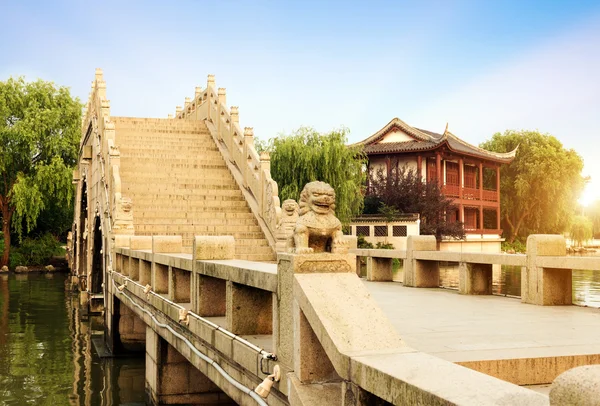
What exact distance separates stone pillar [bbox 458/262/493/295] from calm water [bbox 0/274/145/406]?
635 cm

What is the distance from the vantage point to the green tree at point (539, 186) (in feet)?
170

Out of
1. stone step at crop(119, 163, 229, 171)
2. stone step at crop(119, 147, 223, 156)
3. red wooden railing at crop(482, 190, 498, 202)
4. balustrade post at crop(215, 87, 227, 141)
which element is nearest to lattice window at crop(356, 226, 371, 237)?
red wooden railing at crop(482, 190, 498, 202)

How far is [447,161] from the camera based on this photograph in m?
46.2

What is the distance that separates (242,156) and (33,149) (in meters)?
21.9

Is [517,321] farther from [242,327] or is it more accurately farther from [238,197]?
[238,197]

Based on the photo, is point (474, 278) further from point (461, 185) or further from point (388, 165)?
point (461, 185)

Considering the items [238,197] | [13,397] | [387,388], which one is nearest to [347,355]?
[387,388]

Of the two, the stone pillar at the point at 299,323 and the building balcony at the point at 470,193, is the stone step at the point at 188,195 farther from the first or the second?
→ the building balcony at the point at 470,193

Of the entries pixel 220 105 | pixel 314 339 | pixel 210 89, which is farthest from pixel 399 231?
pixel 314 339

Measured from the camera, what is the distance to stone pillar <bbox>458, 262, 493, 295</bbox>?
34.3 feet

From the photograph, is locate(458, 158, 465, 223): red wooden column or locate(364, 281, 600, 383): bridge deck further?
locate(458, 158, 465, 223): red wooden column

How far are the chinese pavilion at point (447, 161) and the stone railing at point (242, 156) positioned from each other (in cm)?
2255

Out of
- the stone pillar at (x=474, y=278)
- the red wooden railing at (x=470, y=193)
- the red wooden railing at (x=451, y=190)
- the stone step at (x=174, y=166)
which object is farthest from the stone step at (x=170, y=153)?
the red wooden railing at (x=470, y=193)

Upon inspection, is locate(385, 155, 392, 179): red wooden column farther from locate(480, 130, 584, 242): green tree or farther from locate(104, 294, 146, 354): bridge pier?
locate(104, 294, 146, 354): bridge pier
